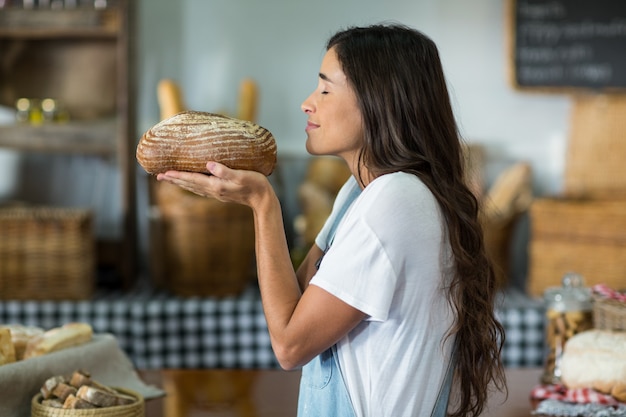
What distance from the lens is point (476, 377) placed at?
142cm

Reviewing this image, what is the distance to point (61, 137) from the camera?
3.62 metres

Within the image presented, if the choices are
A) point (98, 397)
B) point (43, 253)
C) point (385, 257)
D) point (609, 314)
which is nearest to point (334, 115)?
point (385, 257)

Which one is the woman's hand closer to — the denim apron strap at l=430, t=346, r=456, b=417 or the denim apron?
the denim apron

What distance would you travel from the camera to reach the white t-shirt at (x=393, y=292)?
127 centimetres

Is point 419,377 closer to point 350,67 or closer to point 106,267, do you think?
point 350,67

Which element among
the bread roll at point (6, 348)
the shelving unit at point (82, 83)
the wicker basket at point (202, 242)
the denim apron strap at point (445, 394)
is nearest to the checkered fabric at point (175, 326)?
the wicker basket at point (202, 242)

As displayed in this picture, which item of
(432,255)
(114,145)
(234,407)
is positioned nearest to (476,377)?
(432,255)

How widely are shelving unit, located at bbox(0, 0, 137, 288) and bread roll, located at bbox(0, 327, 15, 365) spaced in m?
2.12

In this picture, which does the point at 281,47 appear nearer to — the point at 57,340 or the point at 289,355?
the point at 57,340

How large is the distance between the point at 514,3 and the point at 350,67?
2764 mm

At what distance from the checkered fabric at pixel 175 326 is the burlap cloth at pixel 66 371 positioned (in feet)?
5.17

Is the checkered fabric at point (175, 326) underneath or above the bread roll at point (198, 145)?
underneath

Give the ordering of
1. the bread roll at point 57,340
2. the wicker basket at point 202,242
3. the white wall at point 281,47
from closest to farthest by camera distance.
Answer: the bread roll at point 57,340 < the wicker basket at point 202,242 < the white wall at point 281,47

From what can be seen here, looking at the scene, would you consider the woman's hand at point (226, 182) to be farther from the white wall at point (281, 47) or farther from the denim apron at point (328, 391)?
the white wall at point (281, 47)
